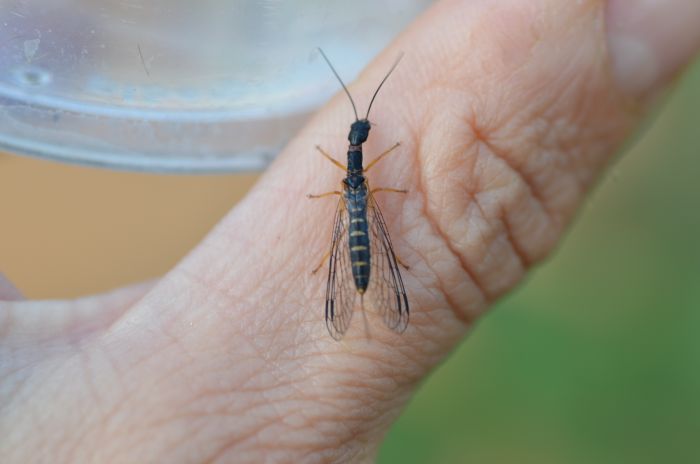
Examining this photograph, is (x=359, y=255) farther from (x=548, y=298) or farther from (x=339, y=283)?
(x=548, y=298)

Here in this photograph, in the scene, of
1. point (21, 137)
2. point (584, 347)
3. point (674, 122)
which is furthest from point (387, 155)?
point (674, 122)

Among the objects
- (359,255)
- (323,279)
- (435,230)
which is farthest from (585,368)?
(323,279)

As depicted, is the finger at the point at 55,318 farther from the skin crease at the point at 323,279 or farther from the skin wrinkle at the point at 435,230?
the skin wrinkle at the point at 435,230

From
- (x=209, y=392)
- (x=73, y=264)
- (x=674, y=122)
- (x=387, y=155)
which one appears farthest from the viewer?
(x=674, y=122)

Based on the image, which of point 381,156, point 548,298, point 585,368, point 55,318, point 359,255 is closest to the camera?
point 55,318

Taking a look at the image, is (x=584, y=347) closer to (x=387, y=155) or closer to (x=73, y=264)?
(x=387, y=155)

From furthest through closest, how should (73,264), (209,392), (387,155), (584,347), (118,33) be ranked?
(73,264) < (584,347) < (387,155) < (118,33) < (209,392)
